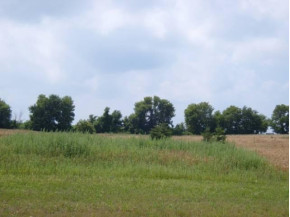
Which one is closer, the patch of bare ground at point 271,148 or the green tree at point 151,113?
the patch of bare ground at point 271,148

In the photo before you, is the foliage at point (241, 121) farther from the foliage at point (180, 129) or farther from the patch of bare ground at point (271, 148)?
the patch of bare ground at point (271, 148)

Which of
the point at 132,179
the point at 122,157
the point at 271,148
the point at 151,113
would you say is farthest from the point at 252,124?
the point at 132,179

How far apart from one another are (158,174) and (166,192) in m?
4.79

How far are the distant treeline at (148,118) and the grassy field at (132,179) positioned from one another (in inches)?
882

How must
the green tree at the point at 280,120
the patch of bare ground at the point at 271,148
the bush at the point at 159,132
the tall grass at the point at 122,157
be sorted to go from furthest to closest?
the green tree at the point at 280,120 → the bush at the point at 159,132 → the patch of bare ground at the point at 271,148 → the tall grass at the point at 122,157

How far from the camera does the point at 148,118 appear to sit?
65.8 metres

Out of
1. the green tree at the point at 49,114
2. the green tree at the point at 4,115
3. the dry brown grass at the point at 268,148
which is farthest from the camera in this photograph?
the green tree at the point at 4,115

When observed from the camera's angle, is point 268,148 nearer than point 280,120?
Yes

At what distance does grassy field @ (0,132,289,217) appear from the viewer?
9.54m

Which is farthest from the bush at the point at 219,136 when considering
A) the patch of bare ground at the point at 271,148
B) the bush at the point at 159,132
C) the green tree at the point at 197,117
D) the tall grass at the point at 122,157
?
the green tree at the point at 197,117

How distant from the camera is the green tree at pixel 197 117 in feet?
233

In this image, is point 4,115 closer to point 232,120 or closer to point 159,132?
point 159,132

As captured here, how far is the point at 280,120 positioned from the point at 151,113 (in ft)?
80.2

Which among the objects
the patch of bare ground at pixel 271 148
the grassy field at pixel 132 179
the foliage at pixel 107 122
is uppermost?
the foliage at pixel 107 122
